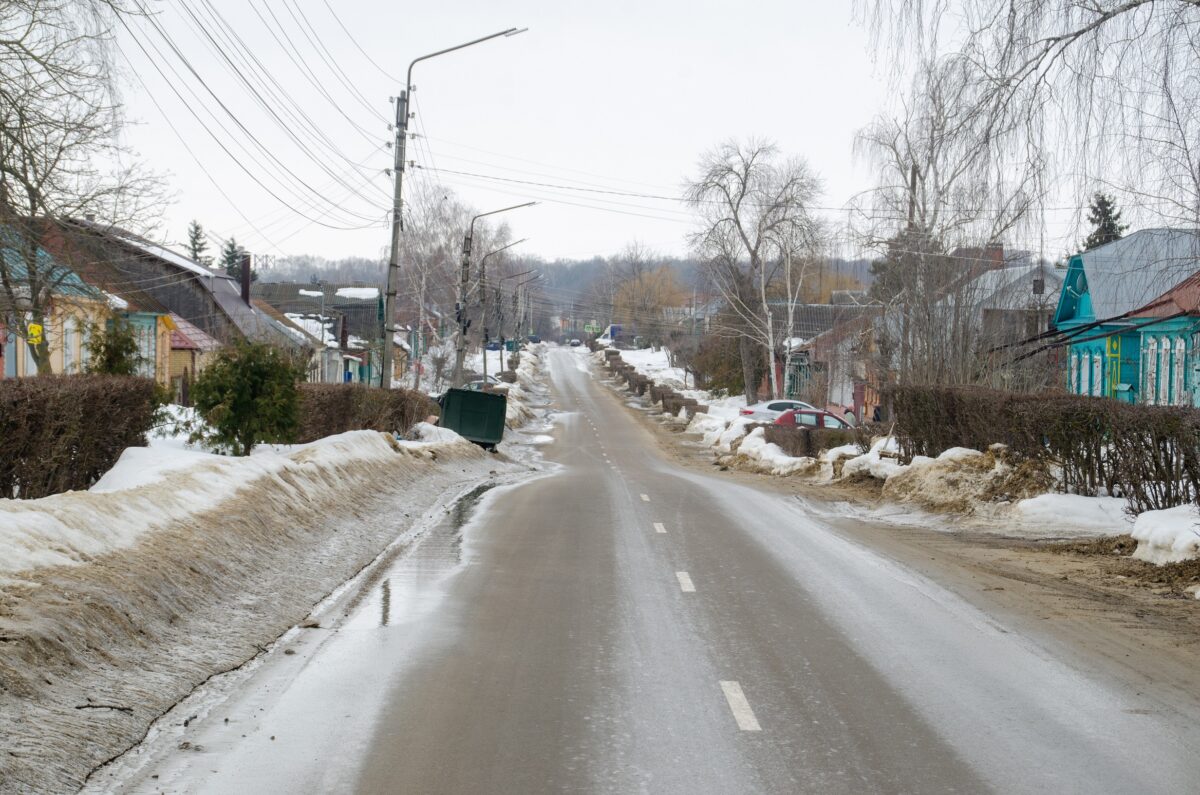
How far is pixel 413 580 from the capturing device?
12.0m

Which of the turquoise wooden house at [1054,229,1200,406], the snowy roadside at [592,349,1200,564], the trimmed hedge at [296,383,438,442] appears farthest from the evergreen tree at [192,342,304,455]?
the turquoise wooden house at [1054,229,1200,406]

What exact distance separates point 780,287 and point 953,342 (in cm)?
4453

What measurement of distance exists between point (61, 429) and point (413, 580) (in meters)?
4.21

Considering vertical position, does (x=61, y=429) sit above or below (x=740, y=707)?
above

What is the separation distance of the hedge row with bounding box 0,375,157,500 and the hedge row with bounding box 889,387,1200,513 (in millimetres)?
12618

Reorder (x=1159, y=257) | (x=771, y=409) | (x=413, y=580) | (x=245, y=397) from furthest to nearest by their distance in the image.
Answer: (x=771, y=409) < (x=245, y=397) < (x=1159, y=257) < (x=413, y=580)

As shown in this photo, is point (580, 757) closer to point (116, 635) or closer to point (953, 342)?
point (116, 635)

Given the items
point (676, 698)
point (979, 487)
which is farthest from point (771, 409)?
point (676, 698)

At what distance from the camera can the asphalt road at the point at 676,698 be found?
582cm

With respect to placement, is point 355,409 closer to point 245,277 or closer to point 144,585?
point 144,585

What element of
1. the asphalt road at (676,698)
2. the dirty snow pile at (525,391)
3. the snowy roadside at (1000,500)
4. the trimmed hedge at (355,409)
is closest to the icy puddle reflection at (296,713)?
the asphalt road at (676,698)

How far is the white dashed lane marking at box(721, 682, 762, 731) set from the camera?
6.70 metres

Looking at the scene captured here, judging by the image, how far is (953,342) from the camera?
30734 mm

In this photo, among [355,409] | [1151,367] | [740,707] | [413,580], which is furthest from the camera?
[355,409]
